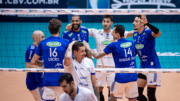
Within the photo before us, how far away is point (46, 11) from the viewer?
496 cm

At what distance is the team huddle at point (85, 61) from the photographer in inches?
161

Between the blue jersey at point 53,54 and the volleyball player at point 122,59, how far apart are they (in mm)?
603

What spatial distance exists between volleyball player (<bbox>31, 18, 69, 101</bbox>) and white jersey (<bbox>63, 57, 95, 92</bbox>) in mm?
402

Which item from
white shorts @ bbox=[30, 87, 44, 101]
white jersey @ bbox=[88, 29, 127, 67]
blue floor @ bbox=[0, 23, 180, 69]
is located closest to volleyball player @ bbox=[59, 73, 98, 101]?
white shorts @ bbox=[30, 87, 44, 101]

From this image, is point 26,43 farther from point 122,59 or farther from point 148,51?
point 122,59

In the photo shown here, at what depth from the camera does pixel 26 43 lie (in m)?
14.0

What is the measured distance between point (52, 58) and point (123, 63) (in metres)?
1.53

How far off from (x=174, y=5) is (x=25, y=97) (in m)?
14.1

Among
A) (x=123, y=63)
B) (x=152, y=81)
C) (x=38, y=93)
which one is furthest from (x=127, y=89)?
(x=38, y=93)

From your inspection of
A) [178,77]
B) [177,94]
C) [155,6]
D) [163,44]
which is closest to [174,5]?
[155,6]

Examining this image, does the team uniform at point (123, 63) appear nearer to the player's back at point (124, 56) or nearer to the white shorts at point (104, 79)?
the player's back at point (124, 56)

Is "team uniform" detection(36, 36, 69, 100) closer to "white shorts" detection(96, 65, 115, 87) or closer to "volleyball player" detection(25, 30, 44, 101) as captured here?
"volleyball player" detection(25, 30, 44, 101)

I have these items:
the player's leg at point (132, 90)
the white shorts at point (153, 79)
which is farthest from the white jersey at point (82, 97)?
the white shorts at point (153, 79)

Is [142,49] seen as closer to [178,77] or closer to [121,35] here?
[121,35]
